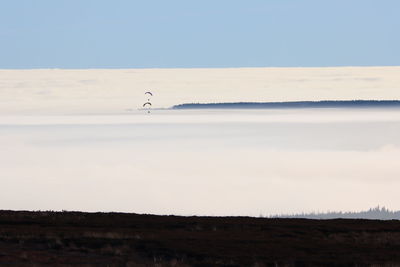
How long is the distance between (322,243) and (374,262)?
6188 millimetres

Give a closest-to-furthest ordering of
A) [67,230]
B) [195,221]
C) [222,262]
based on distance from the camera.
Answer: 1. [222,262]
2. [67,230]
3. [195,221]

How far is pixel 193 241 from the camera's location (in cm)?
4459

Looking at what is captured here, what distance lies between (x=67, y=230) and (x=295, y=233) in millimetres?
10563

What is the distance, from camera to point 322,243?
149ft

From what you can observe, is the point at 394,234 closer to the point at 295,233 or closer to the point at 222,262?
the point at 295,233

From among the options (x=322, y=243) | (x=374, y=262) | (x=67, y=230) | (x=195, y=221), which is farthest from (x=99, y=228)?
(x=374, y=262)

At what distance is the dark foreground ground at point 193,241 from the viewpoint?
130ft

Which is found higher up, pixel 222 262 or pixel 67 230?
pixel 67 230

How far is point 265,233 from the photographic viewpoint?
48750 mm

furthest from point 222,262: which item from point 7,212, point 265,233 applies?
point 7,212

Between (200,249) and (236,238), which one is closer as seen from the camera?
(200,249)

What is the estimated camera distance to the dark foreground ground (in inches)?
1559

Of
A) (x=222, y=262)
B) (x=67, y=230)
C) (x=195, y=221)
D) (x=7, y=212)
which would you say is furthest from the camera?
(x=7, y=212)

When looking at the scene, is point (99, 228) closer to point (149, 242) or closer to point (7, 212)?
point (149, 242)
